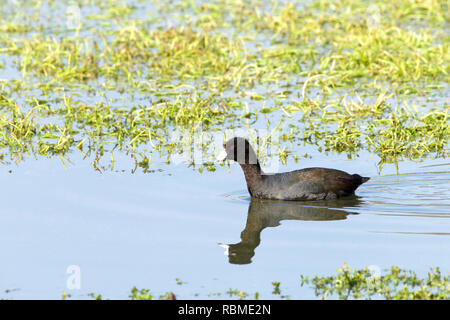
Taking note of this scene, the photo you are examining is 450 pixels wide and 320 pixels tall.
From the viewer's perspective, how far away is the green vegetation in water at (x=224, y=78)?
12258 millimetres

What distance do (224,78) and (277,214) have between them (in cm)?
515

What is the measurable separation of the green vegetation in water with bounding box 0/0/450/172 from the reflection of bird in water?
1387mm

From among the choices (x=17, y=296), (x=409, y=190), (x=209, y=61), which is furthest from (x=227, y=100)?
(x=17, y=296)

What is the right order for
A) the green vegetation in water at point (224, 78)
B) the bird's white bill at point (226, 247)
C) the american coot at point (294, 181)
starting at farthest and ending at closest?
1. the green vegetation in water at point (224, 78)
2. the american coot at point (294, 181)
3. the bird's white bill at point (226, 247)

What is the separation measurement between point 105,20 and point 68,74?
16.5ft

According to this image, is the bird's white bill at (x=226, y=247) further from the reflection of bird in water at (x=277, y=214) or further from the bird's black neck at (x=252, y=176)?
the bird's black neck at (x=252, y=176)

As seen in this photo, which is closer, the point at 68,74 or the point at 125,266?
the point at 125,266

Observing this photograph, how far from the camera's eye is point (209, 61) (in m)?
16.0

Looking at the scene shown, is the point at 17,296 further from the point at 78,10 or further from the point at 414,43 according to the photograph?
the point at 78,10

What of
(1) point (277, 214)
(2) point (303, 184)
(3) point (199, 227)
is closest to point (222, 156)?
(2) point (303, 184)

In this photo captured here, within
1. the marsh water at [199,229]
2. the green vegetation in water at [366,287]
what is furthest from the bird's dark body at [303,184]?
the green vegetation in water at [366,287]

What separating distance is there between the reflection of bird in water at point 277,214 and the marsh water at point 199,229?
0.01 meters
